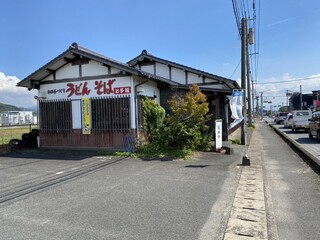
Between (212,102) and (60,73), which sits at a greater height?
(60,73)

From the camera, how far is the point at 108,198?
240 inches

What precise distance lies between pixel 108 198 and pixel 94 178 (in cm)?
209

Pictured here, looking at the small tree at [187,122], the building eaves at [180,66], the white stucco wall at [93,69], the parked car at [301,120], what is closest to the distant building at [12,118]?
the building eaves at [180,66]

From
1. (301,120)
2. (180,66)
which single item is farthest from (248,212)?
(301,120)

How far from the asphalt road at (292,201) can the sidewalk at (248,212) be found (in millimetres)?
139

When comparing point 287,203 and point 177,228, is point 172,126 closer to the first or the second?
point 287,203

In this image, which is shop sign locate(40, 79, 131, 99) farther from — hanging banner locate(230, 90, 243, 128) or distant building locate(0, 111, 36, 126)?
distant building locate(0, 111, 36, 126)

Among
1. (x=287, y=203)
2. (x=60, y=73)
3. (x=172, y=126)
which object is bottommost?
(x=287, y=203)

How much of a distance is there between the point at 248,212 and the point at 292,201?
1248mm

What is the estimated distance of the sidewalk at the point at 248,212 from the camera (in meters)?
4.33

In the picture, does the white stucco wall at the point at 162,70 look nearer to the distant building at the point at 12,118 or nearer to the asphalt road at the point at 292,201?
the asphalt road at the point at 292,201

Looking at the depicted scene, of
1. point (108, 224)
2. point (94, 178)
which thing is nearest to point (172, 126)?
point (94, 178)

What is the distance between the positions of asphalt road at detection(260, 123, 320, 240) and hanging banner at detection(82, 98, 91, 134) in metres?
7.67

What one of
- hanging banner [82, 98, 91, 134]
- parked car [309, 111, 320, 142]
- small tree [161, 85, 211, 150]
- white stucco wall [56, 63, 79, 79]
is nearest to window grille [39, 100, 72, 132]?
hanging banner [82, 98, 91, 134]
